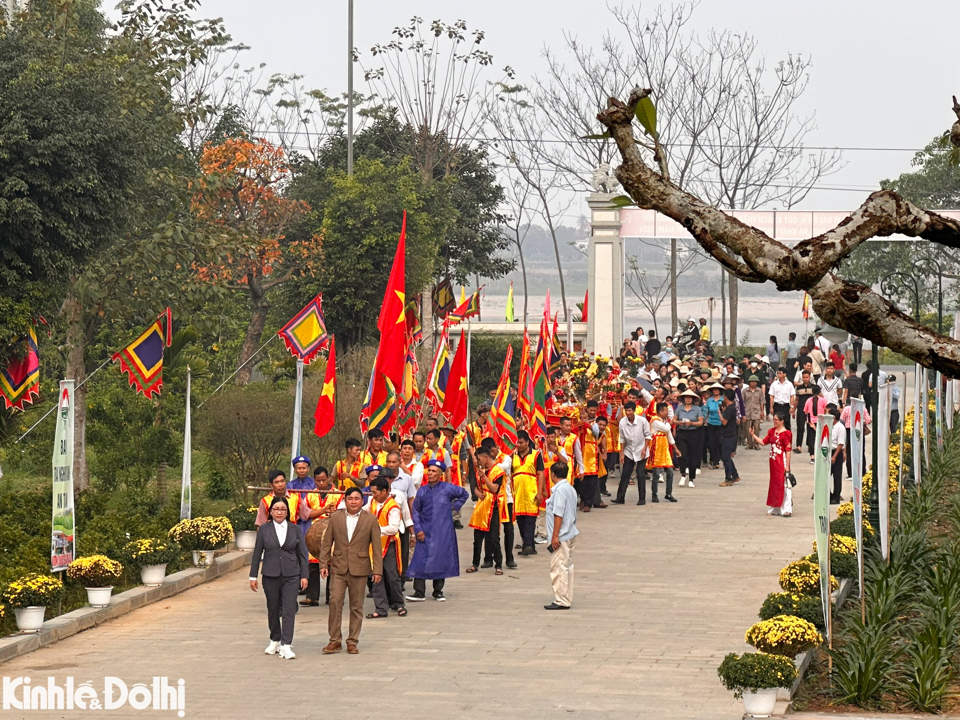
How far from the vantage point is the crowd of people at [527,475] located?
13.3 meters

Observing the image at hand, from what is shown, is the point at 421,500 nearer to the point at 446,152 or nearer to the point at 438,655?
the point at 438,655

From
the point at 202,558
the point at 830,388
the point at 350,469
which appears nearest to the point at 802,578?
the point at 350,469

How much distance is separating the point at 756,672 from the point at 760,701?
22 centimetres

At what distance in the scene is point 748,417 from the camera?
29812 mm

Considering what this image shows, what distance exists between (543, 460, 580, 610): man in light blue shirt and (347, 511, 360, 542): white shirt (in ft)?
7.56

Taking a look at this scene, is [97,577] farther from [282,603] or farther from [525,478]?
[525,478]

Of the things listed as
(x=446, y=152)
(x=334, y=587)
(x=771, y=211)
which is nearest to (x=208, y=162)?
(x=446, y=152)

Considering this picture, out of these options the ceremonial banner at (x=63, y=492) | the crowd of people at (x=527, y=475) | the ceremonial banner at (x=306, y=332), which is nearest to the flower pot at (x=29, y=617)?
the ceremonial banner at (x=63, y=492)

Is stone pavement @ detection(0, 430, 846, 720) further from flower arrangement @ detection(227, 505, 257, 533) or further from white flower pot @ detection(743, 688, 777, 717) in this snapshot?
flower arrangement @ detection(227, 505, 257, 533)

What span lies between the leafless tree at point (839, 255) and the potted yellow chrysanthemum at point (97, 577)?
10.8m

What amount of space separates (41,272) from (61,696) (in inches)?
382

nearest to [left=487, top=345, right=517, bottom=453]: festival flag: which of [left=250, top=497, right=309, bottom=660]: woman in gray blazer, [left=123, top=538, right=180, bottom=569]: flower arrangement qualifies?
[left=123, top=538, right=180, bottom=569]: flower arrangement

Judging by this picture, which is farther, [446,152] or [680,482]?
[446,152]

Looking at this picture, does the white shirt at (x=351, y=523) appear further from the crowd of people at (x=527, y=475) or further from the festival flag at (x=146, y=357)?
the festival flag at (x=146, y=357)
